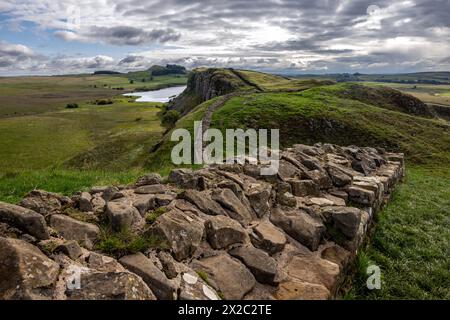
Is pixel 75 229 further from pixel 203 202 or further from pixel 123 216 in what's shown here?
pixel 203 202

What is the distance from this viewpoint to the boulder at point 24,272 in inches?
175

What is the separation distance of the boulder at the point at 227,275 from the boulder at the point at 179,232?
31cm

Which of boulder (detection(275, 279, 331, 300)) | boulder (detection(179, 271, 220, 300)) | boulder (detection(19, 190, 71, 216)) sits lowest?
boulder (detection(275, 279, 331, 300))

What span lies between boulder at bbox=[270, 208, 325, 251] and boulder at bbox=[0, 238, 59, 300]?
16.8 ft

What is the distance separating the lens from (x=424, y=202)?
16.9 m

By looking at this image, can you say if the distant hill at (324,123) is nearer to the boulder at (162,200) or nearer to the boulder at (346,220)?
the boulder at (162,200)

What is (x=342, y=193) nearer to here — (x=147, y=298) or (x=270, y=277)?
(x=270, y=277)

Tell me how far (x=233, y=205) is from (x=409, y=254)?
577 centimetres

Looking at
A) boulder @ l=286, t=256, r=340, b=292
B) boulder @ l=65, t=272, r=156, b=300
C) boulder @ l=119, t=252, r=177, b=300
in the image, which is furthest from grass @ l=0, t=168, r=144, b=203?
boulder @ l=286, t=256, r=340, b=292

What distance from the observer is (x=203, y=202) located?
26.8 feet

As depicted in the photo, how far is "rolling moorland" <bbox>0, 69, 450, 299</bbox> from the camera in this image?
10.2 meters

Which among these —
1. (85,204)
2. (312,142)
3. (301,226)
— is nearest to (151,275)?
(85,204)

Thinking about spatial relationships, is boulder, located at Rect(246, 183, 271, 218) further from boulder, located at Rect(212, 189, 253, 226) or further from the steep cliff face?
the steep cliff face
